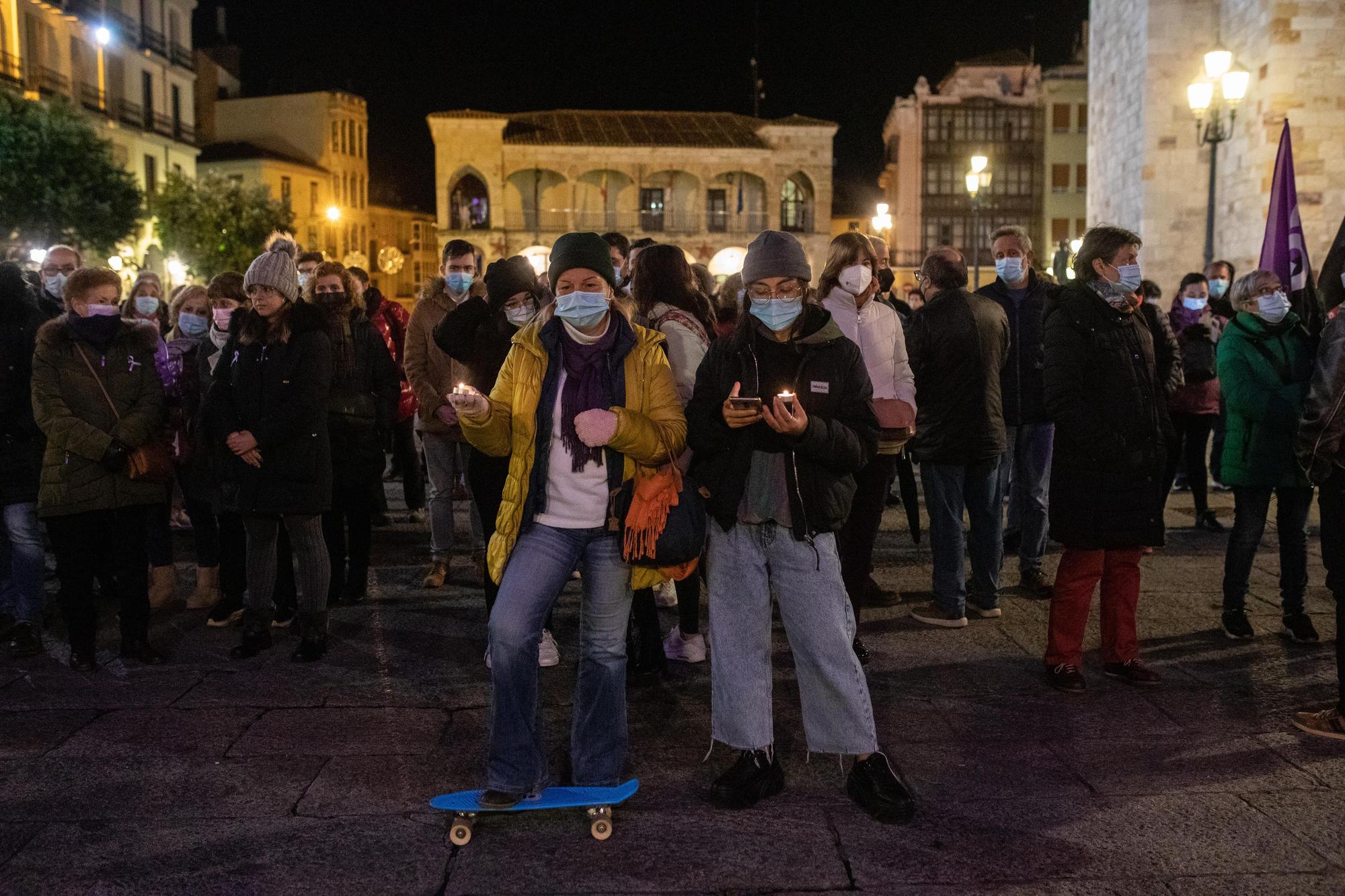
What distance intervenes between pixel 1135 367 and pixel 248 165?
183 feet

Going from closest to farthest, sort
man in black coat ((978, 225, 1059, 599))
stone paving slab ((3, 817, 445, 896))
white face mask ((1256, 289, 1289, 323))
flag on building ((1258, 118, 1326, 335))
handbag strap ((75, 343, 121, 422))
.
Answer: stone paving slab ((3, 817, 445, 896)) → handbag strap ((75, 343, 121, 422)) → white face mask ((1256, 289, 1289, 323)) → man in black coat ((978, 225, 1059, 599)) → flag on building ((1258, 118, 1326, 335))

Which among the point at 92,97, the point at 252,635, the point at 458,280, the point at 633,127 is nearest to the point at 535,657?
the point at 252,635

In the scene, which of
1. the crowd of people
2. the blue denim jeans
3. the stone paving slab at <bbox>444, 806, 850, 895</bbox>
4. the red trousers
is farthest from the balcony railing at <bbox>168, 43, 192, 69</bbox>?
the stone paving slab at <bbox>444, 806, 850, 895</bbox>

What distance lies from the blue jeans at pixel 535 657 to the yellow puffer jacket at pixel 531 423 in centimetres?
8

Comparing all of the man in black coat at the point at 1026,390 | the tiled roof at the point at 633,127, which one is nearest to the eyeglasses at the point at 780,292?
the man in black coat at the point at 1026,390

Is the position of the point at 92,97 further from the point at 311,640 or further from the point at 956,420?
the point at 956,420

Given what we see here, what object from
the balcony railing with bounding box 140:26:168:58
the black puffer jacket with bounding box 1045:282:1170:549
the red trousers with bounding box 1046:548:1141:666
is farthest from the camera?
the balcony railing with bounding box 140:26:168:58

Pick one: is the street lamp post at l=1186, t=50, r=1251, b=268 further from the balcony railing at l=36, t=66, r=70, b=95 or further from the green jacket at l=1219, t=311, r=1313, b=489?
the balcony railing at l=36, t=66, r=70, b=95

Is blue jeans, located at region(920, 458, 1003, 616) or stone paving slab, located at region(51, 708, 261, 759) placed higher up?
blue jeans, located at region(920, 458, 1003, 616)

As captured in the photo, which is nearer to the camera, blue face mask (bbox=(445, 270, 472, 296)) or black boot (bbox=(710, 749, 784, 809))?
black boot (bbox=(710, 749, 784, 809))

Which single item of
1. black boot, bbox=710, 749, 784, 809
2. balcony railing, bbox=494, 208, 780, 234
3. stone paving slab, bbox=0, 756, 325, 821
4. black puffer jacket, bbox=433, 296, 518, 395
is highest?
balcony railing, bbox=494, 208, 780, 234

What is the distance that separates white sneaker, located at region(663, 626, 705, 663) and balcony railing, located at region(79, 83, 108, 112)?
40.9 meters

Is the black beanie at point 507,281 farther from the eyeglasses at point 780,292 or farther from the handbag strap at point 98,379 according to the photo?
the eyeglasses at point 780,292

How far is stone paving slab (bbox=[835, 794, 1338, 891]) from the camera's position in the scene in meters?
3.39
